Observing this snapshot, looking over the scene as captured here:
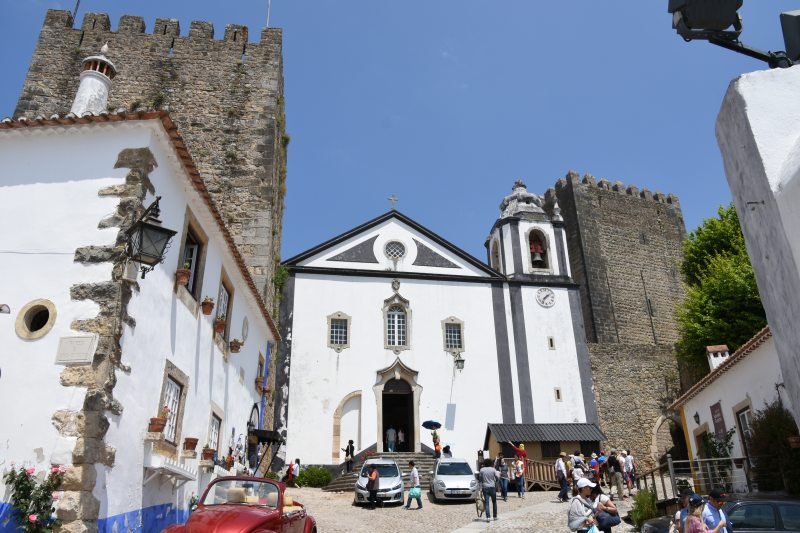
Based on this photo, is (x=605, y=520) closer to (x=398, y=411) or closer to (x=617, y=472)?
(x=617, y=472)

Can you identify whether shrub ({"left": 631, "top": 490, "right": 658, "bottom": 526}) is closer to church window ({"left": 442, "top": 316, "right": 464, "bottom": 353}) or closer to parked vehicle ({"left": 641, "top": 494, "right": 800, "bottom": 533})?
parked vehicle ({"left": 641, "top": 494, "right": 800, "bottom": 533})

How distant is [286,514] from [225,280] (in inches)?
225

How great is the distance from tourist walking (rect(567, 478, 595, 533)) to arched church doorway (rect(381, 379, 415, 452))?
15146 mm

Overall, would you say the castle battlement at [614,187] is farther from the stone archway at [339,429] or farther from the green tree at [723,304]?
the stone archway at [339,429]

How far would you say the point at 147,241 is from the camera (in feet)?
24.5

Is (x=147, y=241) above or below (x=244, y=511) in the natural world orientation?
above

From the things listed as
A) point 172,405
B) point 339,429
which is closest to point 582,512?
point 172,405

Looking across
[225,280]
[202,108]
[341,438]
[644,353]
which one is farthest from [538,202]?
[225,280]

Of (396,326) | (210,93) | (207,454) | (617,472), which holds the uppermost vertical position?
(210,93)

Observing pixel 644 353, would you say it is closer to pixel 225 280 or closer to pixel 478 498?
pixel 478 498

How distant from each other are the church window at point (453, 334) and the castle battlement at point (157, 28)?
1240 centimetres

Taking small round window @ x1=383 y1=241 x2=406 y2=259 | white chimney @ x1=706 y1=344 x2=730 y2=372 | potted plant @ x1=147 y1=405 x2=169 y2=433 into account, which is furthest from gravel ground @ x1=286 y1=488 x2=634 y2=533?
small round window @ x1=383 y1=241 x2=406 y2=259

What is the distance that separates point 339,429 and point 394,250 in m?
7.82

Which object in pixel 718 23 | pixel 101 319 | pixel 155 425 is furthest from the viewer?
pixel 155 425
